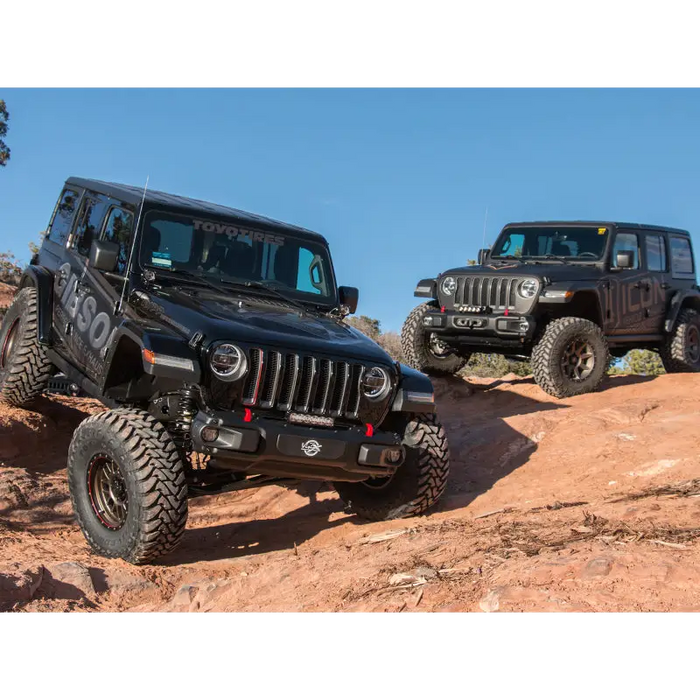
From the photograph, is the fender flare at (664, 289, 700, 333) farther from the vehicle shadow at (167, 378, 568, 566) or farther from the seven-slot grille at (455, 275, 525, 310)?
the seven-slot grille at (455, 275, 525, 310)

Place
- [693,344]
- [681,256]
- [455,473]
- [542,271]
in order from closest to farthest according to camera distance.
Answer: [455,473] < [542,271] < [681,256] < [693,344]

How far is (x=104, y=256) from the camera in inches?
246

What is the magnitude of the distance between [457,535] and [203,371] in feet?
6.10

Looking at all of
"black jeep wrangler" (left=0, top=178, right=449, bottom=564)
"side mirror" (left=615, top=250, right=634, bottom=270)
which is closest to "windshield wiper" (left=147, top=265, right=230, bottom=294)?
"black jeep wrangler" (left=0, top=178, right=449, bottom=564)

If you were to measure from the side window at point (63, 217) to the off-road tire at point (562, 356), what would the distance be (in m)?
5.26

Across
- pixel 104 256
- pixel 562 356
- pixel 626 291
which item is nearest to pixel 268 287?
pixel 104 256

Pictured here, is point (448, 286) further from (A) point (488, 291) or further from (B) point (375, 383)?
(B) point (375, 383)

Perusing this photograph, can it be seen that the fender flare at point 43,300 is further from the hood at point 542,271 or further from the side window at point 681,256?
the side window at point 681,256

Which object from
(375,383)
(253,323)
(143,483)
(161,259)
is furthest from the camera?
(161,259)

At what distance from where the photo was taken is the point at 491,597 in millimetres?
4074

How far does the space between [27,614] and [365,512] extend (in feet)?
10.0

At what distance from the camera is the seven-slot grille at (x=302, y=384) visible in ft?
18.7

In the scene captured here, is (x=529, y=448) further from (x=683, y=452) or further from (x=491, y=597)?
(x=491, y=597)
